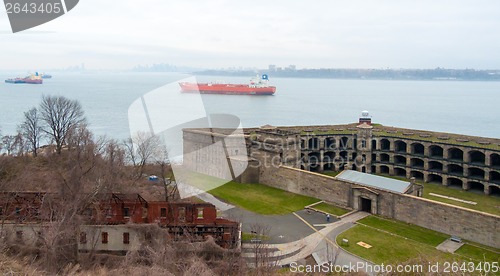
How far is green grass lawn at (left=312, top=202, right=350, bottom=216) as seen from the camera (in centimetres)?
2598

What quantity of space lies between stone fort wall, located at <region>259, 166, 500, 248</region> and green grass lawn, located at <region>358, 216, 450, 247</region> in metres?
0.39

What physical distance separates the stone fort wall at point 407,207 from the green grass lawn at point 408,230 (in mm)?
394

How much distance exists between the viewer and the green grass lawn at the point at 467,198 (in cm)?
2736

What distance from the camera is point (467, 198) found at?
29672 mm

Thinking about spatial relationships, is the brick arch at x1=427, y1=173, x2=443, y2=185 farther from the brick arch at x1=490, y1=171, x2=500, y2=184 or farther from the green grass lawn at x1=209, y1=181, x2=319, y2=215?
the green grass lawn at x1=209, y1=181, x2=319, y2=215

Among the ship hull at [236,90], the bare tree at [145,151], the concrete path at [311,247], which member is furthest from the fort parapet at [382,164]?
the ship hull at [236,90]

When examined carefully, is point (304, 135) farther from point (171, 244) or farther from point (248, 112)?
point (248, 112)

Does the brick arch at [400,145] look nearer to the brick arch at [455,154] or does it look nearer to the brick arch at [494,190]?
the brick arch at [455,154]

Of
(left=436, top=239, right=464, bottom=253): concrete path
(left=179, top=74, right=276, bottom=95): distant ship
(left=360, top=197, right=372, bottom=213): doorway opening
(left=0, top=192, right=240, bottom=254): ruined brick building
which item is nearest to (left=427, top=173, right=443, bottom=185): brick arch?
(left=360, top=197, right=372, bottom=213): doorway opening

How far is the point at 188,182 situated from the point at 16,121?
44.6 m

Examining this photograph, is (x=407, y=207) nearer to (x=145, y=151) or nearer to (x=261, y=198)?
(x=261, y=198)

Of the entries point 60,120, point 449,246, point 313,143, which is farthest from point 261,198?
point 60,120

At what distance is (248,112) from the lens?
86.5 meters

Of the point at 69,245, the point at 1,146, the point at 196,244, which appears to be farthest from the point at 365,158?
the point at 1,146
